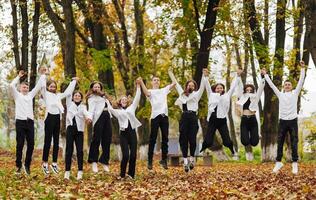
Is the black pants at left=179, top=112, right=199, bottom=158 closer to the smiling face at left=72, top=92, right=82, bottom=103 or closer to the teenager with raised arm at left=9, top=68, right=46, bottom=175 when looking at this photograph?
the smiling face at left=72, top=92, right=82, bottom=103

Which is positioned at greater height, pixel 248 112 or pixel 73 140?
pixel 248 112

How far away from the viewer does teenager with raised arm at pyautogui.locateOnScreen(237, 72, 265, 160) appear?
17344 mm

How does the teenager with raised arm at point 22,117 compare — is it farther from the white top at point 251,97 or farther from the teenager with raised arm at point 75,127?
the white top at point 251,97

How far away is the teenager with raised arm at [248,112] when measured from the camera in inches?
683

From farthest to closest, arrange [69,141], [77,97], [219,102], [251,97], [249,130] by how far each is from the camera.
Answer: [249,130]
[251,97]
[219,102]
[77,97]
[69,141]

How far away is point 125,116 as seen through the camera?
15.1 m

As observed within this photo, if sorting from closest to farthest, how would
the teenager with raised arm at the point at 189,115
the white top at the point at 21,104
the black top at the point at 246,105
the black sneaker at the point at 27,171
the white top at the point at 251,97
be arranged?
the white top at the point at 21,104 → the black sneaker at the point at 27,171 → the teenager with raised arm at the point at 189,115 → the white top at the point at 251,97 → the black top at the point at 246,105

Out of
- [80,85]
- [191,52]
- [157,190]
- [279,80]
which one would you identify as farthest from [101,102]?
[191,52]

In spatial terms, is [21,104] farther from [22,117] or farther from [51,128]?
[51,128]

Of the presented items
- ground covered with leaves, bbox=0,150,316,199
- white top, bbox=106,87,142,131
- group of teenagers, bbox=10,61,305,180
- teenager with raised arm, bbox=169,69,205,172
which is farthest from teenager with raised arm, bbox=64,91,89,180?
teenager with raised arm, bbox=169,69,205,172

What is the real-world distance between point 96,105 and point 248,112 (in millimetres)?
4189

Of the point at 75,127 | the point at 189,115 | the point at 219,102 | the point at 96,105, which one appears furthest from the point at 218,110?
the point at 75,127

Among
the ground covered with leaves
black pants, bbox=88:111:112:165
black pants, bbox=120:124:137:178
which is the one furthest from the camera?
black pants, bbox=88:111:112:165

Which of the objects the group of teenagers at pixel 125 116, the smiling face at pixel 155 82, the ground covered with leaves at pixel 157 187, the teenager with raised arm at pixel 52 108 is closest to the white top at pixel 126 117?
the group of teenagers at pixel 125 116
